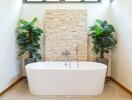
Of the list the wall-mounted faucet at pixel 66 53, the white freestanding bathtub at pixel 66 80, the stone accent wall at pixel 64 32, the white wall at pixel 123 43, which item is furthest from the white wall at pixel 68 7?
the white freestanding bathtub at pixel 66 80

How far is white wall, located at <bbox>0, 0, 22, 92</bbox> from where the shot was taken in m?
4.86

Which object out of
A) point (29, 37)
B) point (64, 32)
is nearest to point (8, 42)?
point (29, 37)

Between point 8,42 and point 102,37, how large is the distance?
2.27m

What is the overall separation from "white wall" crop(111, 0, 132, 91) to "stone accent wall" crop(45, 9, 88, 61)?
0.82m

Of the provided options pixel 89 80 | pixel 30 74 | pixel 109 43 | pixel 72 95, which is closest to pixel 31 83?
pixel 30 74

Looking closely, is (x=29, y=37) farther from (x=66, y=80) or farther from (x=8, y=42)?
(x=66, y=80)

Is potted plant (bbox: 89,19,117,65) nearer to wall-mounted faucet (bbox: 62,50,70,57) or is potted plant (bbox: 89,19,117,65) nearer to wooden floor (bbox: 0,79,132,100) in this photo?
wall-mounted faucet (bbox: 62,50,70,57)

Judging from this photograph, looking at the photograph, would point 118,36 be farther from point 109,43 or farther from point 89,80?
point 89,80

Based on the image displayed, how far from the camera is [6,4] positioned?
5.06m

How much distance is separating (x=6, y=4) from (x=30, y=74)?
1.66 meters

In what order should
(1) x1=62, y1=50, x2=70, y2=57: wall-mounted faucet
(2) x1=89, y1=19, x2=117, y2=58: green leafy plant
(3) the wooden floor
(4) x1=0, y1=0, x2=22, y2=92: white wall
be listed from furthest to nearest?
(1) x1=62, y1=50, x2=70, y2=57: wall-mounted faucet < (2) x1=89, y1=19, x2=117, y2=58: green leafy plant < (4) x1=0, y1=0, x2=22, y2=92: white wall < (3) the wooden floor

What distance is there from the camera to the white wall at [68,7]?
6.03m

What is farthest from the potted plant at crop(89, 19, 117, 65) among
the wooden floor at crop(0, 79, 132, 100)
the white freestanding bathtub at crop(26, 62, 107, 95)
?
the white freestanding bathtub at crop(26, 62, 107, 95)

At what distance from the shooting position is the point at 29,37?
18.5 ft
